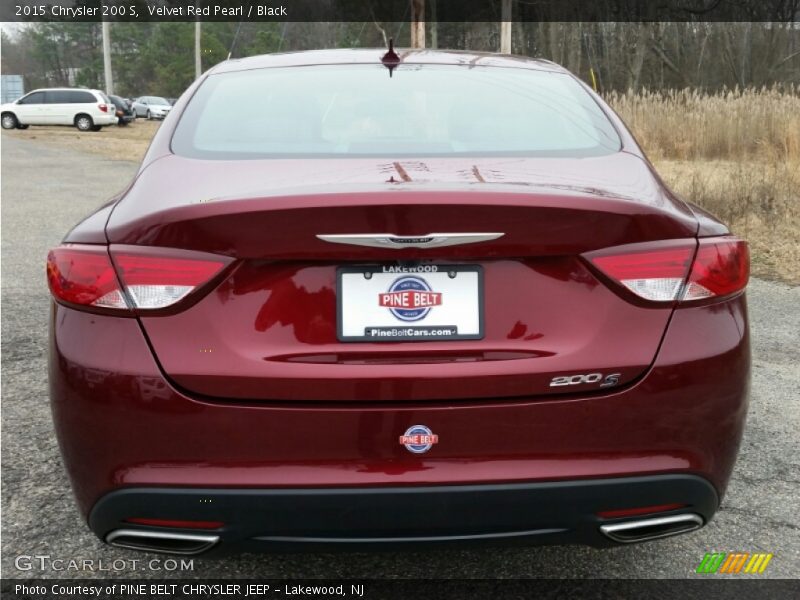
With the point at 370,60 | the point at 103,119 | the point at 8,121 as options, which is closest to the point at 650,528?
the point at 370,60

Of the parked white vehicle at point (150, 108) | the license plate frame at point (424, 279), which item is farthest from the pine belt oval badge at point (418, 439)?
the parked white vehicle at point (150, 108)

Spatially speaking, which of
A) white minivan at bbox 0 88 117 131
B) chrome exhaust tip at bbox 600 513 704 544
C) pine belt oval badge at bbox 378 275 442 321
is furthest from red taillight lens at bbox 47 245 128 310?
white minivan at bbox 0 88 117 131

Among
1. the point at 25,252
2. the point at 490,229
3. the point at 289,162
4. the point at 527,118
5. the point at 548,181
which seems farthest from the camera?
the point at 25,252

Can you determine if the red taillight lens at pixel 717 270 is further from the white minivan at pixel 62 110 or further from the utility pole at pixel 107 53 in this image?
the utility pole at pixel 107 53

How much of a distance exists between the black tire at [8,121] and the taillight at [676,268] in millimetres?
42538

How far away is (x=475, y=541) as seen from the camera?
1.90 m

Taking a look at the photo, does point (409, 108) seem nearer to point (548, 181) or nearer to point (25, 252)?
point (548, 181)

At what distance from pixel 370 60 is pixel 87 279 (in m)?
1.49

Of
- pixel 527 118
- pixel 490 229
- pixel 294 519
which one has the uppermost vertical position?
pixel 527 118

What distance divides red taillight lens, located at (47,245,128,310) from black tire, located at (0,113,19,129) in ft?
138

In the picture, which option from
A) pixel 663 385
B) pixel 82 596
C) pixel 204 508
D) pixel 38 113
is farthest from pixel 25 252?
pixel 38 113

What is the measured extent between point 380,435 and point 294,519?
0.27 metres

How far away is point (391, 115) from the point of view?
2.59 meters

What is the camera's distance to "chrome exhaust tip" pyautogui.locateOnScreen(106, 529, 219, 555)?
1891mm
